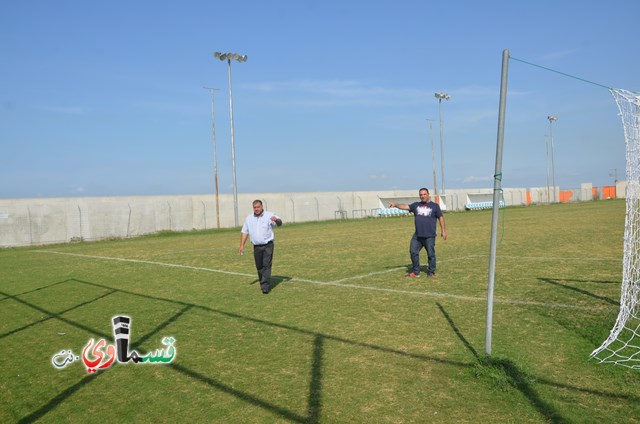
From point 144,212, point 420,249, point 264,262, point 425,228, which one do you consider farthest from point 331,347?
point 144,212

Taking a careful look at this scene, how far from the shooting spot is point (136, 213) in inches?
1540

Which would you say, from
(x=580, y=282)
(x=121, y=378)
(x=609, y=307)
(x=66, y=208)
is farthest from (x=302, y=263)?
(x=66, y=208)

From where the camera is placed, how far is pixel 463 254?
54.0ft

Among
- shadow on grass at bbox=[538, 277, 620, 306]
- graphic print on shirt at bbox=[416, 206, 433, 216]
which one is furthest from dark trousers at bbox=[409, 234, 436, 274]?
shadow on grass at bbox=[538, 277, 620, 306]

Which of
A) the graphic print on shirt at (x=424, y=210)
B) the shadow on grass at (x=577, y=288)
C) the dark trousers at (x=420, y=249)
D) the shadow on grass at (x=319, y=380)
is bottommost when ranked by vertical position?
the shadow on grass at (x=319, y=380)

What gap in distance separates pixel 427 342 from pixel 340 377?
1.62 metres

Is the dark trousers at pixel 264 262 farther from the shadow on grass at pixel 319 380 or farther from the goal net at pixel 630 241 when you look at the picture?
the goal net at pixel 630 241

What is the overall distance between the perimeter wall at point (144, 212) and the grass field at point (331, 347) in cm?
2263

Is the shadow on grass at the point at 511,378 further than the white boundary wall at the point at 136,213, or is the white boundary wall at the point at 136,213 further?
the white boundary wall at the point at 136,213

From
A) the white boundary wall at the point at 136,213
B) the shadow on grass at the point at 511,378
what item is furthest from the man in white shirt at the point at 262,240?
the white boundary wall at the point at 136,213

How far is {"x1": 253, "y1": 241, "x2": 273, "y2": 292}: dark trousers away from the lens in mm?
10633

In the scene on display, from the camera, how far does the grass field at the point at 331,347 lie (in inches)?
191

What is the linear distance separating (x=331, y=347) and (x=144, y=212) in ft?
117

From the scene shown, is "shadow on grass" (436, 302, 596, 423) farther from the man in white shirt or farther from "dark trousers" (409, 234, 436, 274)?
"dark trousers" (409, 234, 436, 274)
